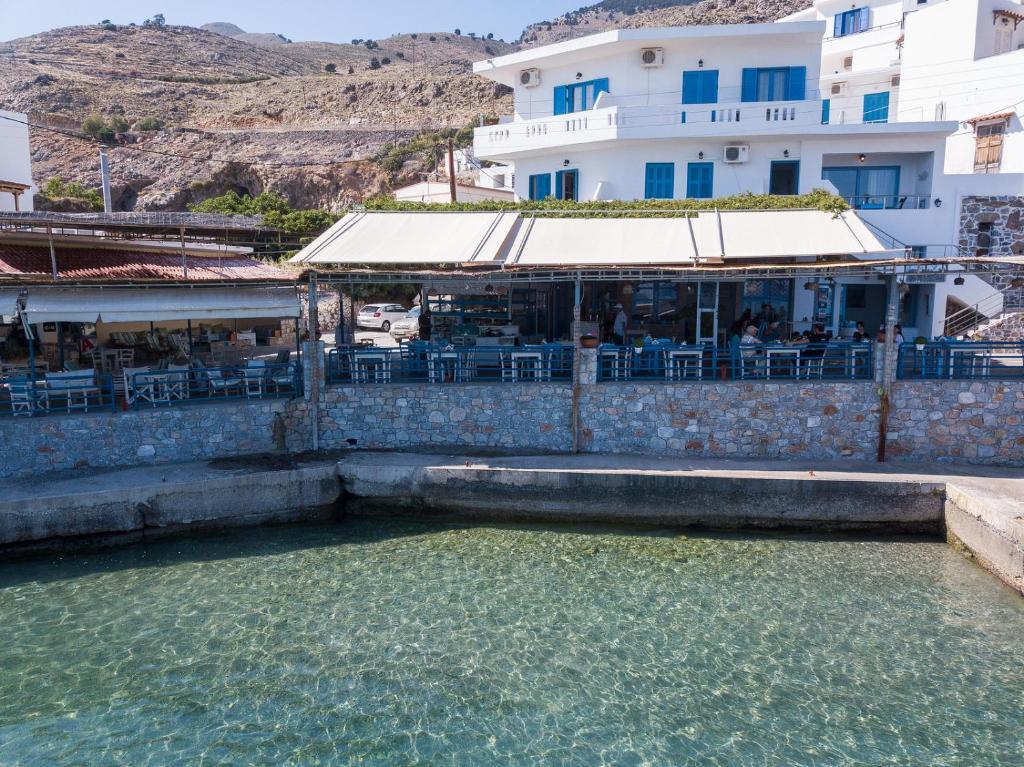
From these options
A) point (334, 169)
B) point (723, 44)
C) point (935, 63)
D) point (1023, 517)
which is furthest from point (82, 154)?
point (1023, 517)

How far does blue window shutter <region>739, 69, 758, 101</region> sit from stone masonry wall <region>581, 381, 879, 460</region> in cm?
1193

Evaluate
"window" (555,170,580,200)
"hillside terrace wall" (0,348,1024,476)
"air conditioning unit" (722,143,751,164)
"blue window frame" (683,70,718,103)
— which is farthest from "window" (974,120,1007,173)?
"hillside terrace wall" (0,348,1024,476)

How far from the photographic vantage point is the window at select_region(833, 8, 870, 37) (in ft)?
123

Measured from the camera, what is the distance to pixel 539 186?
25656mm

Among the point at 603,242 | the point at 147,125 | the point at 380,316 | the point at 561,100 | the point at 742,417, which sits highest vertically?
the point at 147,125

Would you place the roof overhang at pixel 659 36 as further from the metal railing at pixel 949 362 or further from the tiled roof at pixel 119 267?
the tiled roof at pixel 119 267

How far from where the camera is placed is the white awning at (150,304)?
13953mm

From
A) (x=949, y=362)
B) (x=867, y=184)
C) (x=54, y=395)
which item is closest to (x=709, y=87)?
(x=867, y=184)

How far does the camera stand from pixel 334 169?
5469 cm

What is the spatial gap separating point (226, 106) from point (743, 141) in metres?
60.0

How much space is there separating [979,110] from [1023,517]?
73.4ft

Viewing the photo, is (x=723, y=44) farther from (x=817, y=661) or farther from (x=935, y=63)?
(x=817, y=661)

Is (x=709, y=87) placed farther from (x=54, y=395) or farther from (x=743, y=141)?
(x=54, y=395)

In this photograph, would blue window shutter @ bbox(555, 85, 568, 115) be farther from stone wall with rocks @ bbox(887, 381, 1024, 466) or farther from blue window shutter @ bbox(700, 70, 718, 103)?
stone wall with rocks @ bbox(887, 381, 1024, 466)
